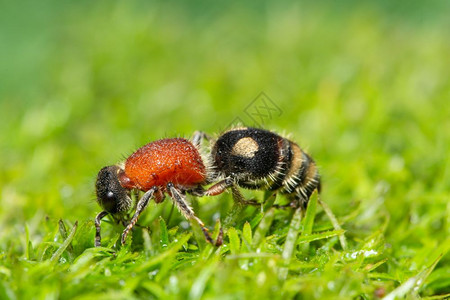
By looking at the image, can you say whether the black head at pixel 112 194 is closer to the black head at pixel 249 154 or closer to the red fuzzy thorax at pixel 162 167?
the red fuzzy thorax at pixel 162 167

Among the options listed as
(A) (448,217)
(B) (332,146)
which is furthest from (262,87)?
(A) (448,217)

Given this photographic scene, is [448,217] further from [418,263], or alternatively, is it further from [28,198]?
[28,198]

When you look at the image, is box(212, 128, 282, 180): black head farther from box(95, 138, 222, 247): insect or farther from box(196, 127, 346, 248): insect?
box(95, 138, 222, 247): insect

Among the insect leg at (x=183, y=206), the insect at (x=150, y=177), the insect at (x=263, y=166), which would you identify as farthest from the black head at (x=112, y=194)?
the insect at (x=263, y=166)

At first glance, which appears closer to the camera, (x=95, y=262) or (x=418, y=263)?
(x=95, y=262)

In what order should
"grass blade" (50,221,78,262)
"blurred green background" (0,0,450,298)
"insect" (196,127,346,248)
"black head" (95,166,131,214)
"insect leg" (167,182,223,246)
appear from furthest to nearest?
"blurred green background" (0,0,450,298)
"insect" (196,127,346,248)
"black head" (95,166,131,214)
"insect leg" (167,182,223,246)
"grass blade" (50,221,78,262)

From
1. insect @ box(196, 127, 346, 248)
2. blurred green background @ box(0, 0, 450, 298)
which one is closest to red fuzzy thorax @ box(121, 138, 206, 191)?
insect @ box(196, 127, 346, 248)
